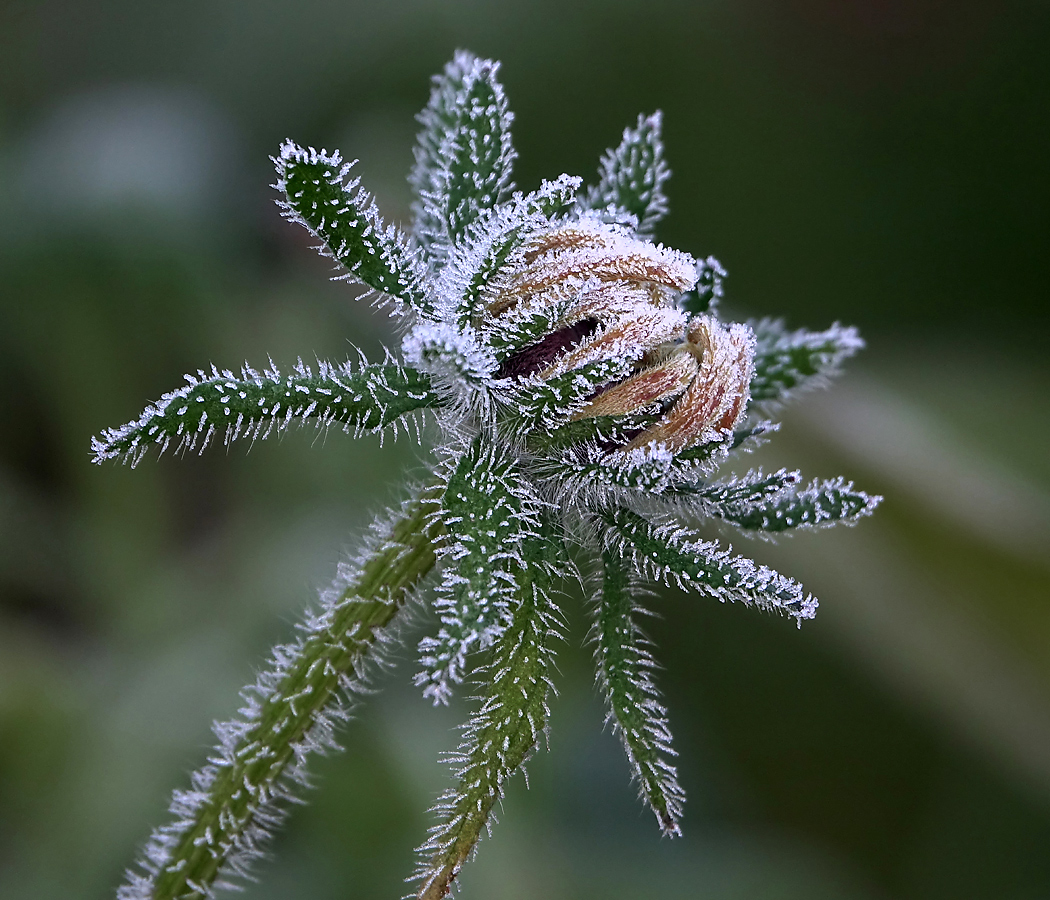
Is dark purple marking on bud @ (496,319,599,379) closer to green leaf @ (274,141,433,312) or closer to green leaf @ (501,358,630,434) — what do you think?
green leaf @ (501,358,630,434)

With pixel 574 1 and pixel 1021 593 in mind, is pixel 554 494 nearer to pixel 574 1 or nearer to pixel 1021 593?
pixel 1021 593

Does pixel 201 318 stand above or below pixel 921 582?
A: below

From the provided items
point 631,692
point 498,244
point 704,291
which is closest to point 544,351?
point 498,244

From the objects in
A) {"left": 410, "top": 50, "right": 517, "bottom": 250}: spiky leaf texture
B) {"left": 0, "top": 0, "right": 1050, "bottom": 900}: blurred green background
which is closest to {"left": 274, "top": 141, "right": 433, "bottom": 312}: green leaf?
{"left": 410, "top": 50, "right": 517, "bottom": 250}: spiky leaf texture

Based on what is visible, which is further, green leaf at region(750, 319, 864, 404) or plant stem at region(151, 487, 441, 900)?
green leaf at region(750, 319, 864, 404)

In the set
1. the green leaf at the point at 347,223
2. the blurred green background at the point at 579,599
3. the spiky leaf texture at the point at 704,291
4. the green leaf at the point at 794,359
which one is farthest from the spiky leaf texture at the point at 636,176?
the blurred green background at the point at 579,599

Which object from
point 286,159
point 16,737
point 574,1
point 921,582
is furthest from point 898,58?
point 16,737
